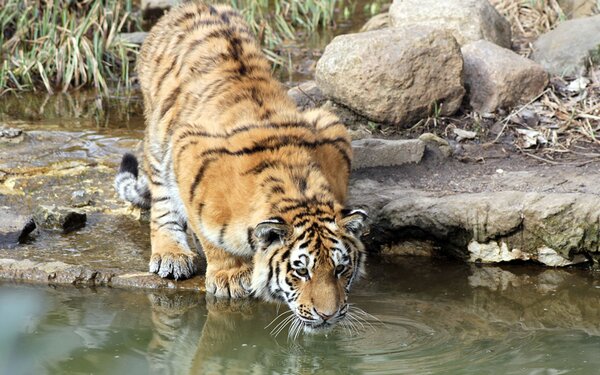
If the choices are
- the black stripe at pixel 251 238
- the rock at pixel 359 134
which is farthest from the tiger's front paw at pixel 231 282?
the rock at pixel 359 134

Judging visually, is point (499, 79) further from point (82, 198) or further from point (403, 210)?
point (82, 198)

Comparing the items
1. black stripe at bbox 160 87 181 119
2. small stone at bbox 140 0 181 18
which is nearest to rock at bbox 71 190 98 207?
black stripe at bbox 160 87 181 119

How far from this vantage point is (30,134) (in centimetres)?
710

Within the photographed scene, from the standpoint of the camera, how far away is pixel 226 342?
14.8ft

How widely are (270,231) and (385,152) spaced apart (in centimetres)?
216

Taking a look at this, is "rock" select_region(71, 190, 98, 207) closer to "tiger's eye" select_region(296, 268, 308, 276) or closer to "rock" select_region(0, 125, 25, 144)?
"rock" select_region(0, 125, 25, 144)

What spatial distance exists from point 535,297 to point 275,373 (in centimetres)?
167

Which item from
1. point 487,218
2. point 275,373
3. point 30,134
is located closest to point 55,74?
point 30,134

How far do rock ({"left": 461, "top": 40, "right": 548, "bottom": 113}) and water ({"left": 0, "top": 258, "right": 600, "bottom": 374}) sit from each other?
202 centimetres

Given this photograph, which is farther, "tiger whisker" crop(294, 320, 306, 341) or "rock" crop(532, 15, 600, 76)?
"rock" crop(532, 15, 600, 76)

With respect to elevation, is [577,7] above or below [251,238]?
above

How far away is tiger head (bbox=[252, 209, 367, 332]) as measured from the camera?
4.21m

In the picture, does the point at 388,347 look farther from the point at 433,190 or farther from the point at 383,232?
the point at 433,190

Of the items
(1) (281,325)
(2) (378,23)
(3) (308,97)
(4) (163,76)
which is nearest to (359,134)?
(3) (308,97)
